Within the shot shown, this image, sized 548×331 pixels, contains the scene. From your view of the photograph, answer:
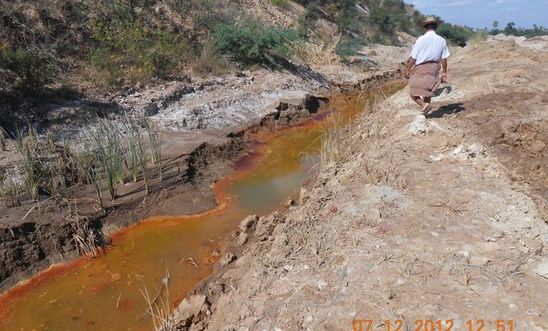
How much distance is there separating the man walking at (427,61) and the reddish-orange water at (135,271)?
222 centimetres

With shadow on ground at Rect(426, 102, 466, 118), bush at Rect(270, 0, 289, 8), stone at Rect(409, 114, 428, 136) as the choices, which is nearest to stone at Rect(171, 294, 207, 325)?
stone at Rect(409, 114, 428, 136)

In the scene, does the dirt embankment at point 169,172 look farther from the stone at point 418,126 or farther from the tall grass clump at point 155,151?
the stone at point 418,126

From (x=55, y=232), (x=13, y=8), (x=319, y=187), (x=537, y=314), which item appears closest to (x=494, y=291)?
(x=537, y=314)

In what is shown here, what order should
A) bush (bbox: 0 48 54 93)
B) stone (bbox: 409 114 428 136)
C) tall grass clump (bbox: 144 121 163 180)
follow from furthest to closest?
1. bush (bbox: 0 48 54 93)
2. tall grass clump (bbox: 144 121 163 180)
3. stone (bbox: 409 114 428 136)

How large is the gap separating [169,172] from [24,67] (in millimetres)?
3382

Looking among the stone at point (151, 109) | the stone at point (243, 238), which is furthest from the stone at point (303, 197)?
the stone at point (151, 109)

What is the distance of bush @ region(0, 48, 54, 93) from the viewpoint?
728 centimetres

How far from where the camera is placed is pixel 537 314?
2695 mm

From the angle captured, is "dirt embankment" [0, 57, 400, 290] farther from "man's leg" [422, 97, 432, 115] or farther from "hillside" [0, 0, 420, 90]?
"man's leg" [422, 97, 432, 115]

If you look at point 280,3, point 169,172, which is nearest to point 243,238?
point 169,172

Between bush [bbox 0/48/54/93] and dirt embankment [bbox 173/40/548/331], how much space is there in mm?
4805

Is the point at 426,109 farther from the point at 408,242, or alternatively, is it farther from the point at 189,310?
the point at 189,310

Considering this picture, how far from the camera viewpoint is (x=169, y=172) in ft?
20.7

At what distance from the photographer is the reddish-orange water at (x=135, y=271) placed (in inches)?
162
